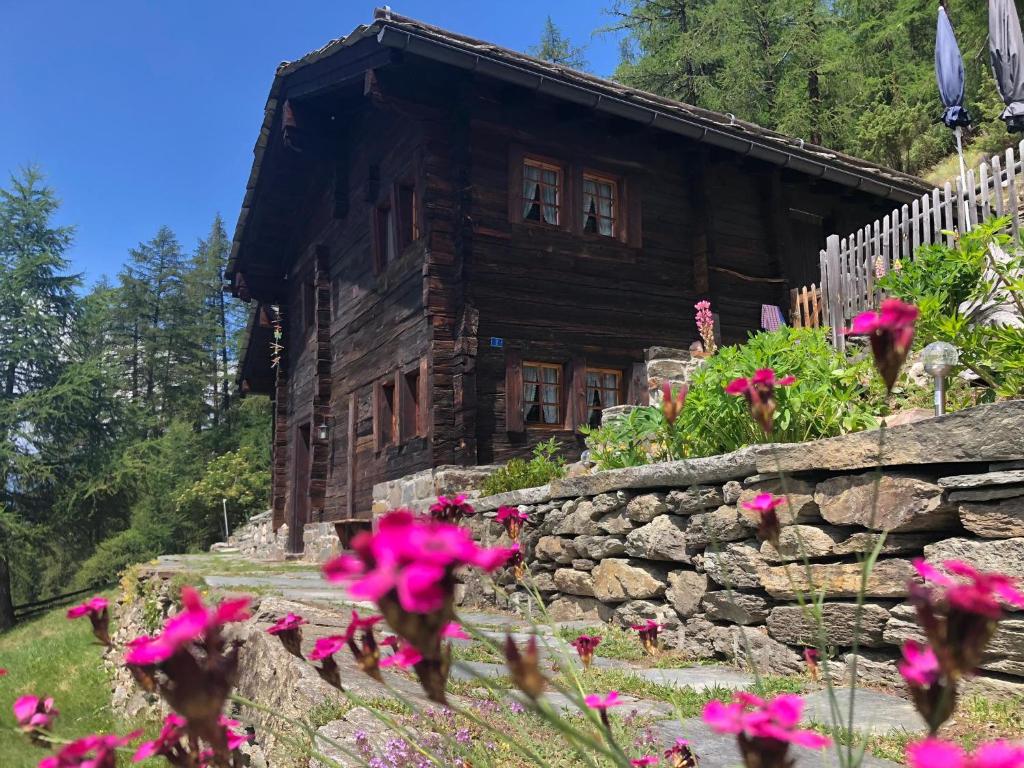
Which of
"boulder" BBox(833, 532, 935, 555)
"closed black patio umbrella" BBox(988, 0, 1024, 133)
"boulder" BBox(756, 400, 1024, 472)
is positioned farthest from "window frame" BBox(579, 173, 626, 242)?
"boulder" BBox(833, 532, 935, 555)

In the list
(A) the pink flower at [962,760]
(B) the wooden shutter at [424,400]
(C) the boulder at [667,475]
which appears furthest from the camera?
(B) the wooden shutter at [424,400]

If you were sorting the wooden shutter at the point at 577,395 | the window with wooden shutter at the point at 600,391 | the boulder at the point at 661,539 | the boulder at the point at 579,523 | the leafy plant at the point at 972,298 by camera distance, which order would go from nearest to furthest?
1. the leafy plant at the point at 972,298
2. the boulder at the point at 661,539
3. the boulder at the point at 579,523
4. the wooden shutter at the point at 577,395
5. the window with wooden shutter at the point at 600,391

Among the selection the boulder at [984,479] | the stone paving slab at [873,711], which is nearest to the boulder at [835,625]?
the stone paving slab at [873,711]

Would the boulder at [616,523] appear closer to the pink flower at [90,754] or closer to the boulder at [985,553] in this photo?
the boulder at [985,553]

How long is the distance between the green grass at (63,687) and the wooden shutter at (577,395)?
234 inches

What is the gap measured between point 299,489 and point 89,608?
1519cm

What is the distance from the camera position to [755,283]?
12094 mm

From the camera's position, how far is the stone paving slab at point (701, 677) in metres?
3.52

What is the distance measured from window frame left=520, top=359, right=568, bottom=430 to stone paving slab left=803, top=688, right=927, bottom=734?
22.8ft

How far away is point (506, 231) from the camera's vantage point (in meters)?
10.5

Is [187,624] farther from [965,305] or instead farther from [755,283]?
[755,283]

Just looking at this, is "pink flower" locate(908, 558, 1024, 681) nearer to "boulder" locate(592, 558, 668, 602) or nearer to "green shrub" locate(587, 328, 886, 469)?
"green shrub" locate(587, 328, 886, 469)

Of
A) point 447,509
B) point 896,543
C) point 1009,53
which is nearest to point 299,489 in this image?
point 896,543

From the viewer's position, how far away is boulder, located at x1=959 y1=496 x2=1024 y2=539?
302 centimetres
